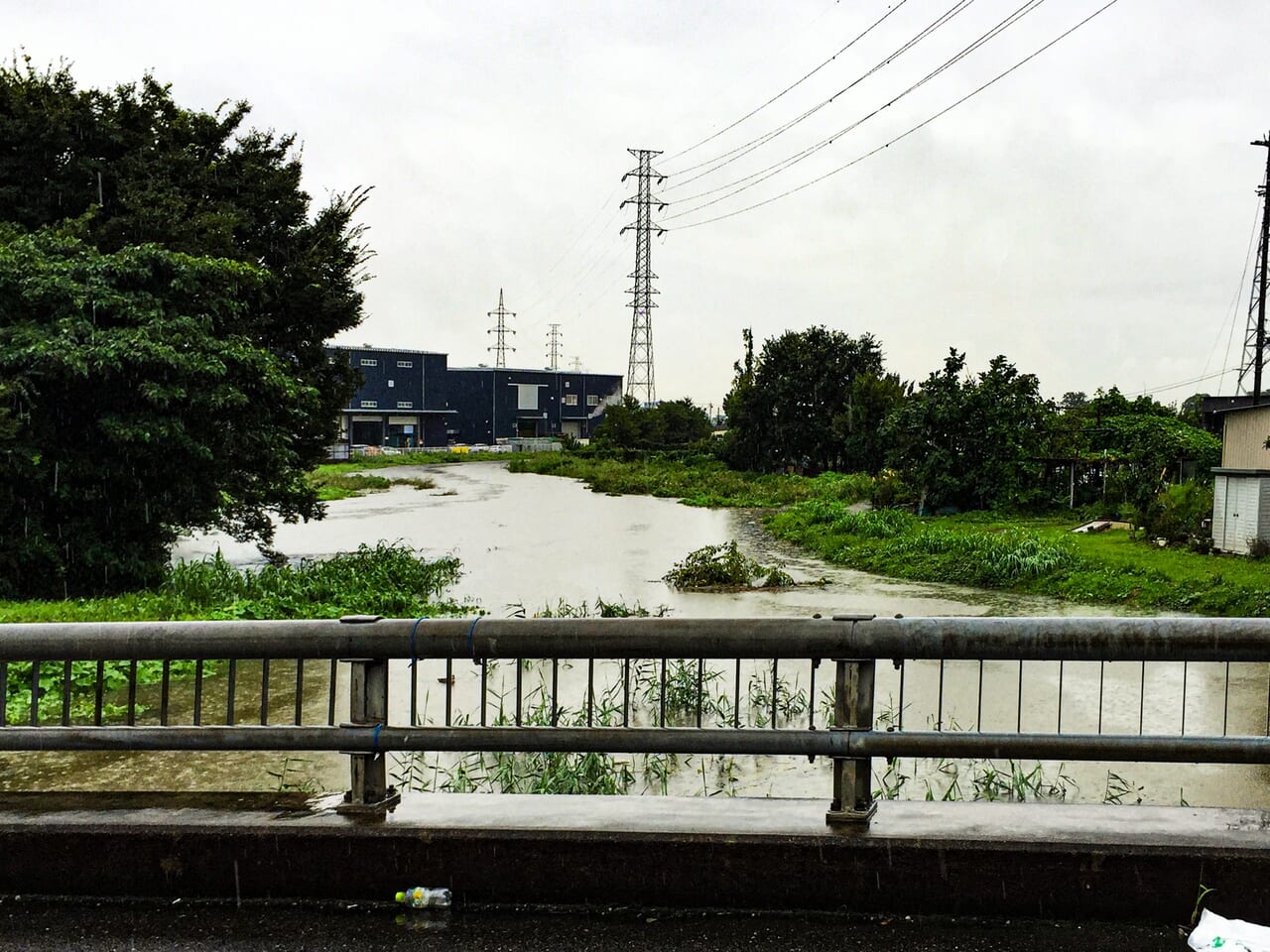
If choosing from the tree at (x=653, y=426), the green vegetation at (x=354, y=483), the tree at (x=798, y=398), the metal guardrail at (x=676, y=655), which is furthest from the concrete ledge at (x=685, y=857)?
the tree at (x=653, y=426)

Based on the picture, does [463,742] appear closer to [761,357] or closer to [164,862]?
[164,862]

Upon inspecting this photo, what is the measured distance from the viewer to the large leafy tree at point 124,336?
14172 millimetres

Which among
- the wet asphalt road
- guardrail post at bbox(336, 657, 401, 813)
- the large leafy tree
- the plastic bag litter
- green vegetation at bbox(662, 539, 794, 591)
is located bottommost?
green vegetation at bbox(662, 539, 794, 591)

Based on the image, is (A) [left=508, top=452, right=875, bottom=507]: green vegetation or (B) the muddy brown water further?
(A) [left=508, top=452, right=875, bottom=507]: green vegetation

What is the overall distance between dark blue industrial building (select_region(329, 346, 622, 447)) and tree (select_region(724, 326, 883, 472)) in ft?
126

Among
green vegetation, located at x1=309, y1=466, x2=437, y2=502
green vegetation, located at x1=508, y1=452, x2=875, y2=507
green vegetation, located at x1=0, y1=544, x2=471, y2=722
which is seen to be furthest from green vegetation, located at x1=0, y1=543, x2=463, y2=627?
green vegetation, located at x1=309, y1=466, x2=437, y2=502

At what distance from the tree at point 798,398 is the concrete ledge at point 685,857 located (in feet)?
161

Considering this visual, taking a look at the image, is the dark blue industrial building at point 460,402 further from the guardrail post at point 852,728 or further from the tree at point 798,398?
the guardrail post at point 852,728

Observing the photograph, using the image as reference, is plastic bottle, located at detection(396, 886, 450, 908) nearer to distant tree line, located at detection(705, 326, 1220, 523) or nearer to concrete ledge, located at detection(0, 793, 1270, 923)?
concrete ledge, located at detection(0, 793, 1270, 923)

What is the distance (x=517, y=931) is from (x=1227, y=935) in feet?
7.77

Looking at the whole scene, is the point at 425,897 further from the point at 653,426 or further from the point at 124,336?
the point at 653,426

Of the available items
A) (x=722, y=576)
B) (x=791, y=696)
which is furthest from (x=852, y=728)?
(x=722, y=576)

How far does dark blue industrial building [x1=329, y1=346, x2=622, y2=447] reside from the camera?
92.2 metres

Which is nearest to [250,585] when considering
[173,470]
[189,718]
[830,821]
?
[173,470]
